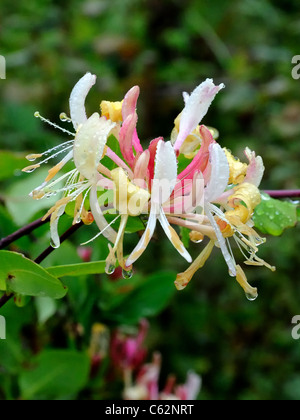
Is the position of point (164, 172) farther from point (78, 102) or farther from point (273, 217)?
point (273, 217)

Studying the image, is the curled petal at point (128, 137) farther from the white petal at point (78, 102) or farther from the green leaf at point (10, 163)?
the green leaf at point (10, 163)

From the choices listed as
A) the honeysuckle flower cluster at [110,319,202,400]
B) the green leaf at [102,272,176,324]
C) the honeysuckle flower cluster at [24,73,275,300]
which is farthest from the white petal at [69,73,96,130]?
the honeysuckle flower cluster at [110,319,202,400]

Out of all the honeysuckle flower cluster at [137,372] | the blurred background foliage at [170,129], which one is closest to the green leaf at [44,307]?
the blurred background foliage at [170,129]

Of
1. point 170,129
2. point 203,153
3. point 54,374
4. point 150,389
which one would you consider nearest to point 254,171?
point 203,153

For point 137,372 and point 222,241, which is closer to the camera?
point 222,241

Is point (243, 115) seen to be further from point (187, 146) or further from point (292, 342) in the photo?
point (187, 146)
